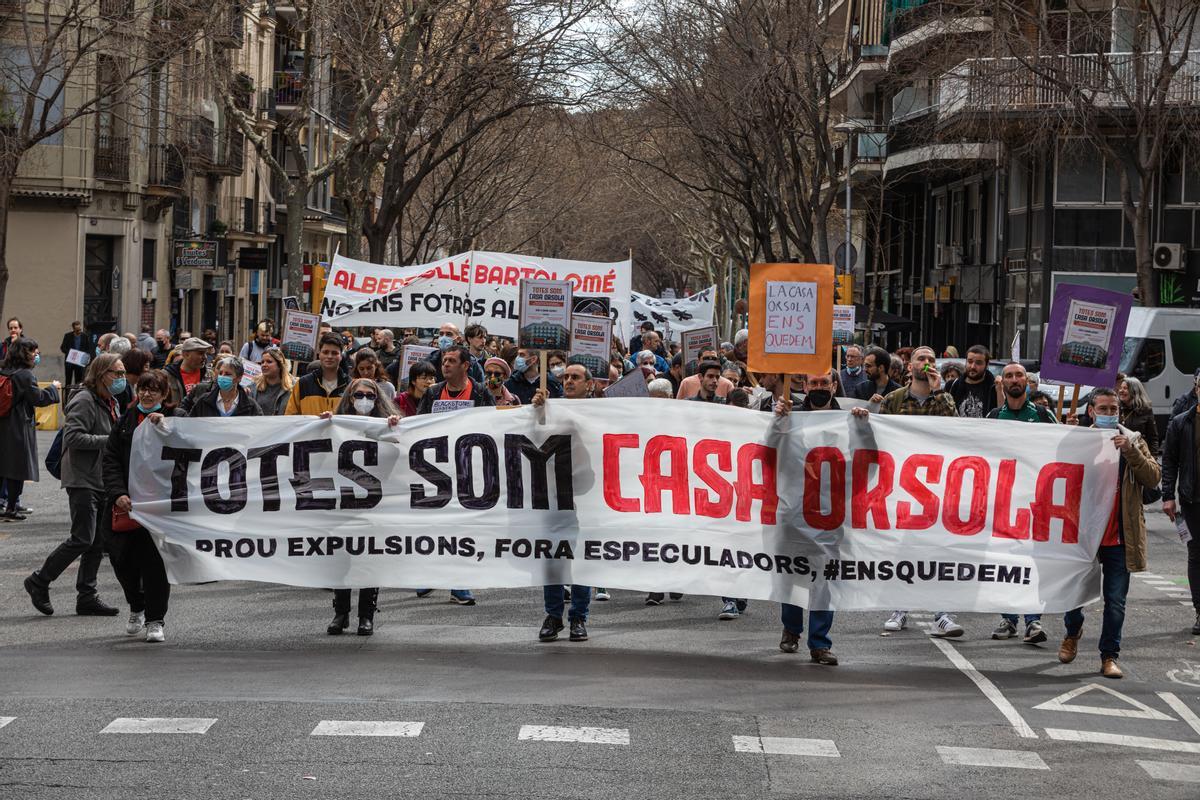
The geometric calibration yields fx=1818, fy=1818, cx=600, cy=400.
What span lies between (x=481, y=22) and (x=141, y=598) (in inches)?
837

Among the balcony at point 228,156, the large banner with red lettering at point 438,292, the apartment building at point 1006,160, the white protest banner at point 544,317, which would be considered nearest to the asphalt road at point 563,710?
the white protest banner at point 544,317

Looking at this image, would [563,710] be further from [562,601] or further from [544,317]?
[544,317]

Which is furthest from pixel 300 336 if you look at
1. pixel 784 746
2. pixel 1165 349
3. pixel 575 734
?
pixel 1165 349

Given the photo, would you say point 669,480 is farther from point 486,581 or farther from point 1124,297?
point 1124,297

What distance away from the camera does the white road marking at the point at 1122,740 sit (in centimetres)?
848

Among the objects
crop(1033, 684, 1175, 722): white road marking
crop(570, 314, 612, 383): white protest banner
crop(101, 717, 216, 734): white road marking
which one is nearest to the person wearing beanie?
crop(570, 314, 612, 383): white protest banner

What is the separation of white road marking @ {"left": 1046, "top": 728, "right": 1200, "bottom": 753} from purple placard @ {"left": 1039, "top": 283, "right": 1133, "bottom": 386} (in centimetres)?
299

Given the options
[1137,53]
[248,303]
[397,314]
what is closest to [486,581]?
[397,314]

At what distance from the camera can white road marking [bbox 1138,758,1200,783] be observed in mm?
7852

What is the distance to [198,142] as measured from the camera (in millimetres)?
46781

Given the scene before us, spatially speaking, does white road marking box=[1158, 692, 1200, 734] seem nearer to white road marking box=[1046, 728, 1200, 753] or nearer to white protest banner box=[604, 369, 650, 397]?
white road marking box=[1046, 728, 1200, 753]

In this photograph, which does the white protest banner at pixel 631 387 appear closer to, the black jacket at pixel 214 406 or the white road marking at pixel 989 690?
the black jacket at pixel 214 406

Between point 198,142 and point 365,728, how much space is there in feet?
Answer: 133

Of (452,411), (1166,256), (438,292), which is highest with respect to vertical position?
(1166,256)
